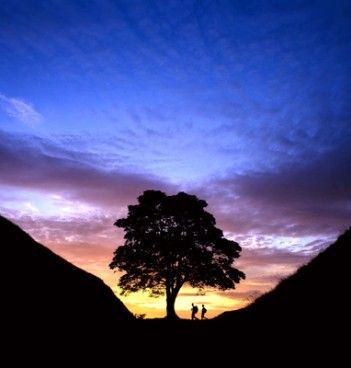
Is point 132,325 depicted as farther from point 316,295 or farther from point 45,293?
point 316,295

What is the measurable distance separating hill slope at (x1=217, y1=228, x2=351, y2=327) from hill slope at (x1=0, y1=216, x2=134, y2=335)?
6.89 m

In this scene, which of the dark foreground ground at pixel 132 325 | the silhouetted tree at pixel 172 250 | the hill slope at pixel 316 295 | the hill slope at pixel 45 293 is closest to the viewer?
the dark foreground ground at pixel 132 325

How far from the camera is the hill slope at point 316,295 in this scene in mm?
9977

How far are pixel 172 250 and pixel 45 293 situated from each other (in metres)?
24.1

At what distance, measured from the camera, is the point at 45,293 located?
47.0ft

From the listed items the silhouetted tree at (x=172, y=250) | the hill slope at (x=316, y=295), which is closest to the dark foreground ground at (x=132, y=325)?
the hill slope at (x=316, y=295)

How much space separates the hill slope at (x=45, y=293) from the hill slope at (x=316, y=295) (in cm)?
689

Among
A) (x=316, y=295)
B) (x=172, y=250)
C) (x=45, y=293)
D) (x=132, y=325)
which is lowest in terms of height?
(x=132, y=325)

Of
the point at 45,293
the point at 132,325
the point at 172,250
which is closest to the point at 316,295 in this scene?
the point at 45,293

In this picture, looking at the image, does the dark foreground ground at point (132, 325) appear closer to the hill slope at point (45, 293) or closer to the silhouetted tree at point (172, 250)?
the hill slope at point (45, 293)

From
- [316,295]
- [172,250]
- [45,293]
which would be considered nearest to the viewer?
[316,295]

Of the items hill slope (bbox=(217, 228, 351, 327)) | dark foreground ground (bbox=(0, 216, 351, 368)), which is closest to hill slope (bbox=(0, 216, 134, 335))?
dark foreground ground (bbox=(0, 216, 351, 368))

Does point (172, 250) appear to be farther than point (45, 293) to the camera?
Yes

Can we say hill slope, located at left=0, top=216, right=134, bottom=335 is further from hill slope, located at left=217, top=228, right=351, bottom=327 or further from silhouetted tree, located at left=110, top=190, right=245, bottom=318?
silhouetted tree, located at left=110, top=190, right=245, bottom=318
